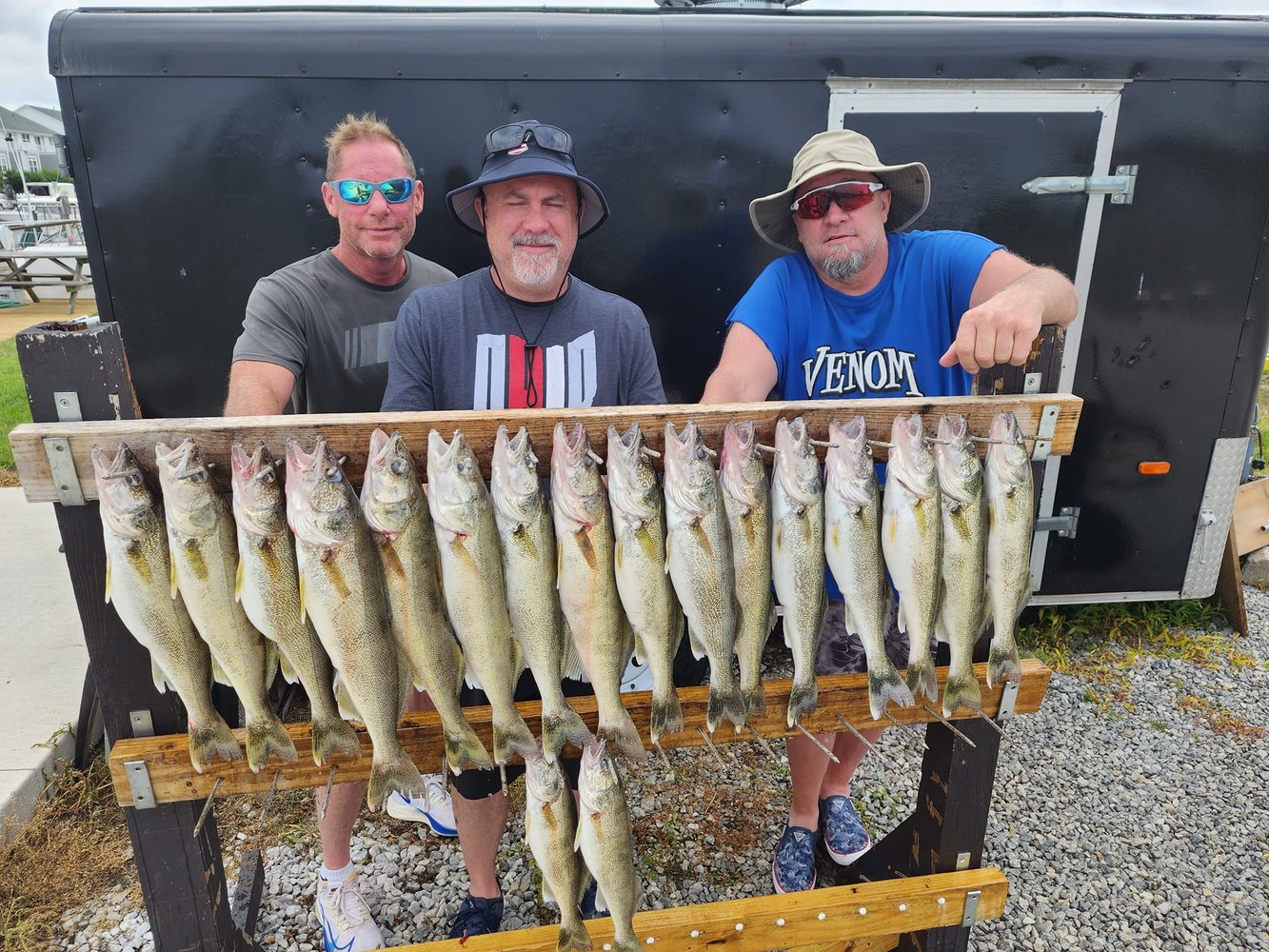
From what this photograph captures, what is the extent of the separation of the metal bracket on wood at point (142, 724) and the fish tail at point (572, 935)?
1307 millimetres

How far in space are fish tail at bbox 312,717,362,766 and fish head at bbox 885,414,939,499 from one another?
5.37 ft

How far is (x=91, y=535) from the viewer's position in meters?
1.95

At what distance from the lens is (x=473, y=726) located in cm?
221

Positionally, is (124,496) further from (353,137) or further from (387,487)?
(353,137)

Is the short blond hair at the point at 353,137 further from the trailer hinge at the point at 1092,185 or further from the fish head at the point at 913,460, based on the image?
the trailer hinge at the point at 1092,185

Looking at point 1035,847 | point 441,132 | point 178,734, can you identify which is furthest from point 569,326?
point 1035,847

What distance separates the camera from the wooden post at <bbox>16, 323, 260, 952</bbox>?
1.85 metres

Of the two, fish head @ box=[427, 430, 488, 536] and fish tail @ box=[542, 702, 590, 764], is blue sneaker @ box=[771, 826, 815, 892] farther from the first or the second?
fish head @ box=[427, 430, 488, 536]

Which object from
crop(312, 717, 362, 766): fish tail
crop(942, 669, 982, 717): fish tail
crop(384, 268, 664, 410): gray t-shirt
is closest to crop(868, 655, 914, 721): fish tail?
crop(942, 669, 982, 717): fish tail

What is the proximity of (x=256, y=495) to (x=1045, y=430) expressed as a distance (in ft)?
7.14

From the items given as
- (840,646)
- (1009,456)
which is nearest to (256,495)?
(1009,456)

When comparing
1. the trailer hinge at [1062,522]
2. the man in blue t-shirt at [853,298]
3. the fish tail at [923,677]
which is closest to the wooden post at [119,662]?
the man in blue t-shirt at [853,298]

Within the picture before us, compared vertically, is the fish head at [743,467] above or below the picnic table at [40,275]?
below

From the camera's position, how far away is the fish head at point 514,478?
1889 mm
